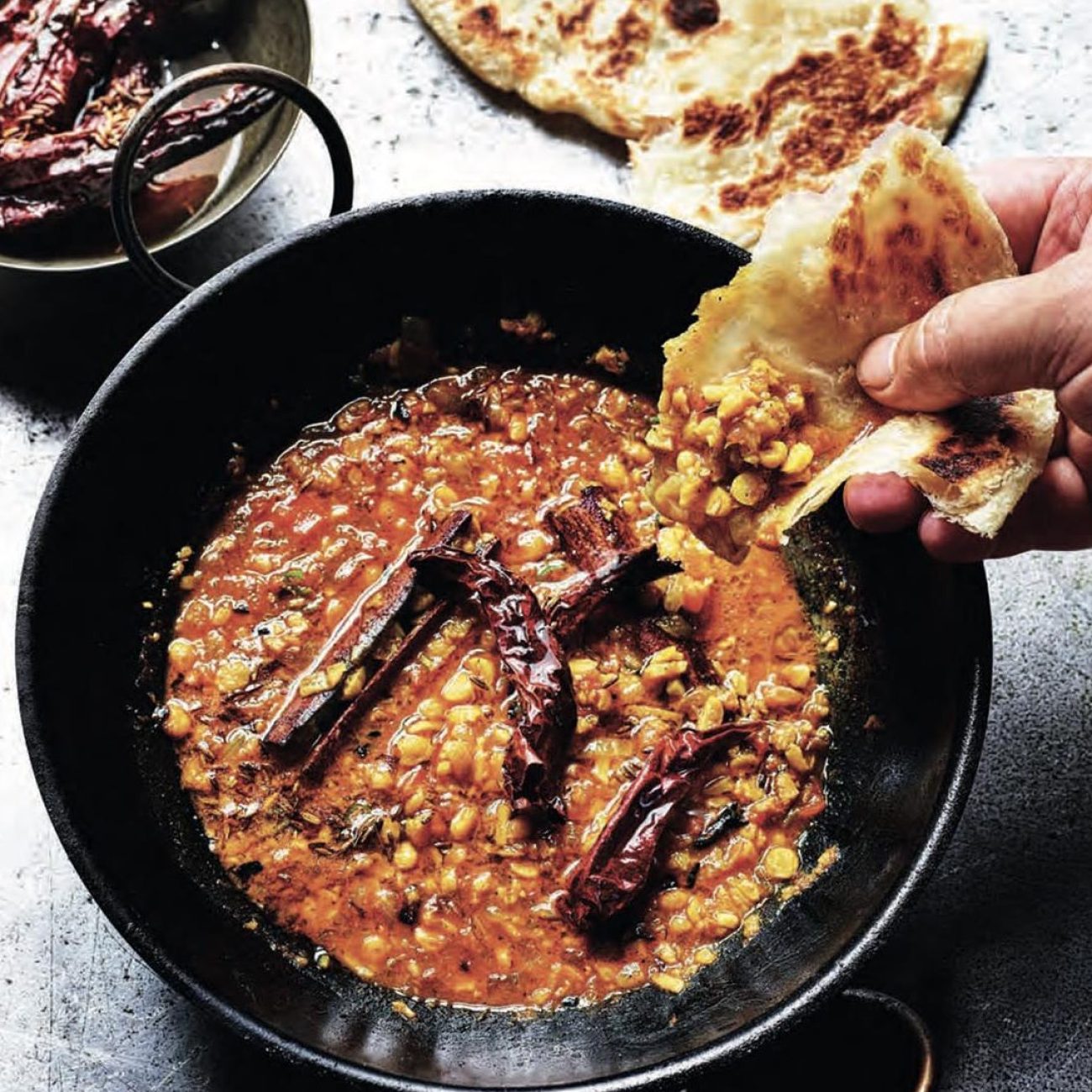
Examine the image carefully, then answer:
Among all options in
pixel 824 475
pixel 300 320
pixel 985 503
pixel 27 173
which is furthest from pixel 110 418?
pixel 985 503

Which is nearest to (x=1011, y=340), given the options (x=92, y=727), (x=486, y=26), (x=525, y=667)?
(x=525, y=667)

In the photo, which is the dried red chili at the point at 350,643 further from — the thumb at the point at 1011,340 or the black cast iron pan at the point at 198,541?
the thumb at the point at 1011,340

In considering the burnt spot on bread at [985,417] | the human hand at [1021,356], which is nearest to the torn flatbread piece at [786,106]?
the human hand at [1021,356]

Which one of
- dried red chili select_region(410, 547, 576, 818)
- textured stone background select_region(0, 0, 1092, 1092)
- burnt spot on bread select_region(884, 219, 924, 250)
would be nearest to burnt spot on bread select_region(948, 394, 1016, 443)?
burnt spot on bread select_region(884, 219, 924, 250)

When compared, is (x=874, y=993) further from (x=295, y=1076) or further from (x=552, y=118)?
(x=552, y=118)

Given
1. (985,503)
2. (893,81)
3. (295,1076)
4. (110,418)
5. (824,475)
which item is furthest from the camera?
(893,81)

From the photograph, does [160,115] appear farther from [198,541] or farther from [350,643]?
[350,643]
